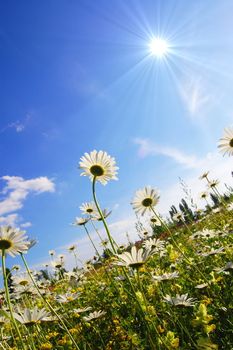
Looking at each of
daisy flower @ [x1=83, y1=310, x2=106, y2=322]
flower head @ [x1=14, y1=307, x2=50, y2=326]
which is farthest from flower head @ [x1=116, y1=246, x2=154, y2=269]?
daisy flower @ [x1=83, y1=310, x2=106, y2=322]

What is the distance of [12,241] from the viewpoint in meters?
2.66

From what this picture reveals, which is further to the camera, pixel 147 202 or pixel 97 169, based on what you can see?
pixel 147 202

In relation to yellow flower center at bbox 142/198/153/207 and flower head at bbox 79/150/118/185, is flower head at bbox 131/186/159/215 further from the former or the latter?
flower head at bbox 79/150/118/185

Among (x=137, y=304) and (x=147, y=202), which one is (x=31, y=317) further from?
(x=147, y=202)

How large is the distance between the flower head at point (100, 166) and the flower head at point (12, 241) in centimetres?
93

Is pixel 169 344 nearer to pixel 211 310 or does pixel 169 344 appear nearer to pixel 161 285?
pixel 211 310

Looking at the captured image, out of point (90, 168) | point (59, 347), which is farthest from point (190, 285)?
point (90, 168)

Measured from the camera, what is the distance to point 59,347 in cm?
360

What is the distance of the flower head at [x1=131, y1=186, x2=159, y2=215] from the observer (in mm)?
4000

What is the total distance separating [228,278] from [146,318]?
83.1 inches

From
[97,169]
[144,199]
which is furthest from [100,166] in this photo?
[144,199]

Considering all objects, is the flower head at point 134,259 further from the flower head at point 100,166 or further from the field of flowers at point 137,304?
the flower head at point 100,166

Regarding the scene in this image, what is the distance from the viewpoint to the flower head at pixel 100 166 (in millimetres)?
3398

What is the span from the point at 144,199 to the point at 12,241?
173cm
